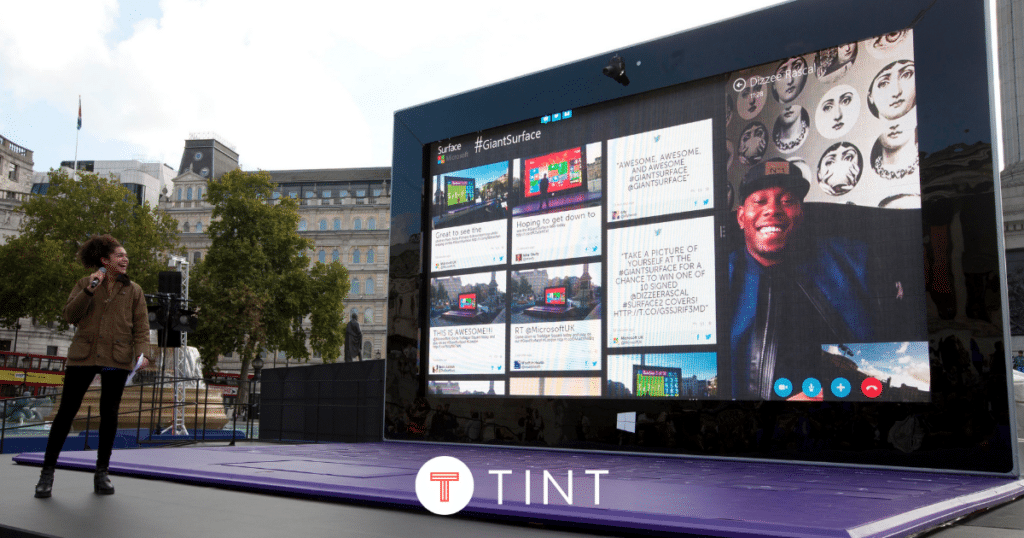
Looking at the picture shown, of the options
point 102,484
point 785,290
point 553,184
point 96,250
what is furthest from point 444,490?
point 553,184

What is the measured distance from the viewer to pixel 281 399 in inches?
487

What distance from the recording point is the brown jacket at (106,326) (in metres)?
4.29

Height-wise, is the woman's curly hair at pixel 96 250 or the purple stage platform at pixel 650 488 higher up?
the woman's curly hair at pixel 96 250

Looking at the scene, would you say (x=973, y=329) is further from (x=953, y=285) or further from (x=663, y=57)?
(x=663, y=57)

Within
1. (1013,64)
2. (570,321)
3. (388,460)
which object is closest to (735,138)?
(570,321)

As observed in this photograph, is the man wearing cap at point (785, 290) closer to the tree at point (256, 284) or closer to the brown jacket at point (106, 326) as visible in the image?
the brown jacket at point (106, 326)

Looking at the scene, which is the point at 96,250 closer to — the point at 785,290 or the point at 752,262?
the point at 752,262

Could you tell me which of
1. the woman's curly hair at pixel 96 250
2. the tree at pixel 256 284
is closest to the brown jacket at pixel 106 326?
the woman's curly hair at pixel 96 250

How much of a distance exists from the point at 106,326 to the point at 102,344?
0.11 m

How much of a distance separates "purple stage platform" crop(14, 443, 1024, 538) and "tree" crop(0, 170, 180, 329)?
83.4 ft

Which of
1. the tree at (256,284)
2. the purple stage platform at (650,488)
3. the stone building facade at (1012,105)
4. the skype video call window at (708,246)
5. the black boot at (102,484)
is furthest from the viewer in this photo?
the stone building facade at (1012,105)

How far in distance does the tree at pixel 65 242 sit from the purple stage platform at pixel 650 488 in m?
25.4

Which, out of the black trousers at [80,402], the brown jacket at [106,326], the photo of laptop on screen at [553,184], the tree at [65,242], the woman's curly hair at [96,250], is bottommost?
the black trousers at [80,402]

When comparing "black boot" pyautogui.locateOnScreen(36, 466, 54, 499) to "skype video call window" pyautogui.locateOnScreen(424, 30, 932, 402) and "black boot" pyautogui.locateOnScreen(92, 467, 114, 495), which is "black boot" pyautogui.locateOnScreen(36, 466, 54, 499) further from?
"skype video call window" pyautogui.locateOnScreen(424, 30, 932, 402)
